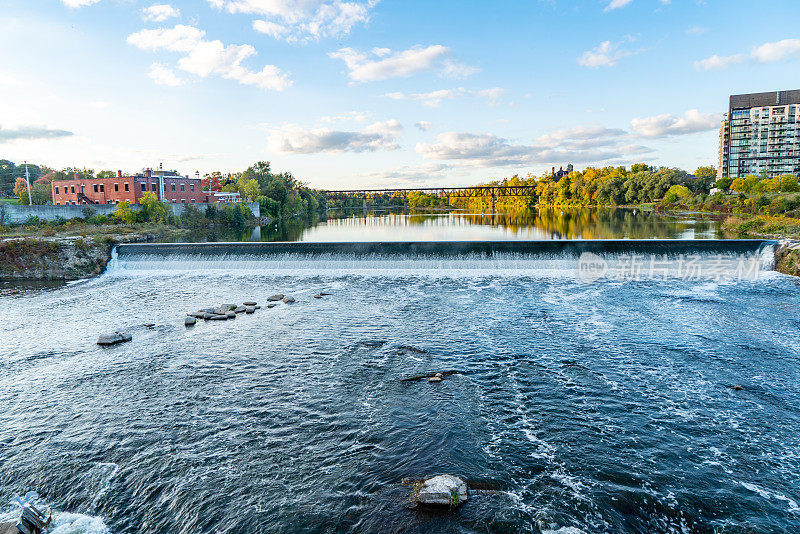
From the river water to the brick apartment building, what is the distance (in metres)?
43.2

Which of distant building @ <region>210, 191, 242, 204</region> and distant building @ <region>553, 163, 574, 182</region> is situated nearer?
distant building @ <region>210, 191, 242, 204</region>

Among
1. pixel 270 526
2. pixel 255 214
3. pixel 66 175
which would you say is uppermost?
pixel 66 175

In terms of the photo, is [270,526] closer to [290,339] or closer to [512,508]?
[512,508]

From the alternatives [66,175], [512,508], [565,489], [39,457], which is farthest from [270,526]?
[66,175]

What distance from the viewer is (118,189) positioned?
5653cm

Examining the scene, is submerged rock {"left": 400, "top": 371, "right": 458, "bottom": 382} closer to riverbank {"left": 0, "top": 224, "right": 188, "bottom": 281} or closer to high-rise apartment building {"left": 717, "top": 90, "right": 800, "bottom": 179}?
riverbank {"left": 0, "top": 224, "right": 188, "bottom": 281}

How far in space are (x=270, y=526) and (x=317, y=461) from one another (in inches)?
56.1

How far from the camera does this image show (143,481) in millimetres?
7211

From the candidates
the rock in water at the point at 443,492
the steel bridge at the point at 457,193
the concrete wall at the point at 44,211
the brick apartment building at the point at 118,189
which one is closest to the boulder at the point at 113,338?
the rock in water at the point at 443,492

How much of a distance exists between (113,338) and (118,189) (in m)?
51.9

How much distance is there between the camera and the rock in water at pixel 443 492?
6418 millimetres

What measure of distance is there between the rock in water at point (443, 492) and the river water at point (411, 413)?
19cm

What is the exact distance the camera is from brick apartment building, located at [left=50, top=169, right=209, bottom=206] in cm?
5606

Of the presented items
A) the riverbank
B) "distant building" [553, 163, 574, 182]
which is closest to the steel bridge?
"distant building" [553, 163, 574, 182]
